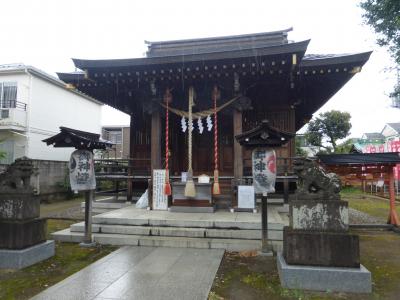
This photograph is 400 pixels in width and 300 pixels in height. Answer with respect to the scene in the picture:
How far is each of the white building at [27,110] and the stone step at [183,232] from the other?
10253 millimetres

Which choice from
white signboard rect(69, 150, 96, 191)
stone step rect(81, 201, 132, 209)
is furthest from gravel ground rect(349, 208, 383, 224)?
white signboard rect(69, 150, 96, 191)

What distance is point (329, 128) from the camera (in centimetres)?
3089

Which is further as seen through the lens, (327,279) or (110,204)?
(110,204)

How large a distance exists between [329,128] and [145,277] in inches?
1172

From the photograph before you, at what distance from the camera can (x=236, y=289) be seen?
15.1ft

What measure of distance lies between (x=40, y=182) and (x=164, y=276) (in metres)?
13.8

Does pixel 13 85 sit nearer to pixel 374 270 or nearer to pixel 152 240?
pixel 152 240

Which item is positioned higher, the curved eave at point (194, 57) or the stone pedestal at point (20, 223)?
the curved eave at point (194, 57)

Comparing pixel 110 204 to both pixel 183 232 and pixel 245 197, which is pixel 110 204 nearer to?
pixel 183 232

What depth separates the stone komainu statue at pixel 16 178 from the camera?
19.5 feet

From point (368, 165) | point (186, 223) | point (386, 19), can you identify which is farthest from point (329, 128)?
point (186, 223)

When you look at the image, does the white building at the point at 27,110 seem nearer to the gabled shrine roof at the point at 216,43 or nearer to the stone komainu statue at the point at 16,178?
the gabled shrine roof at the point at 216,43

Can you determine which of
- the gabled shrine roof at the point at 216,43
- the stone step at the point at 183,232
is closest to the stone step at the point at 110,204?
the stone step at the point at 183,232

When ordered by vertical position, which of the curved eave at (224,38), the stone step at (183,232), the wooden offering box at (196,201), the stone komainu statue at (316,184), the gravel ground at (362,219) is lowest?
the gravel ground at (362,219)
